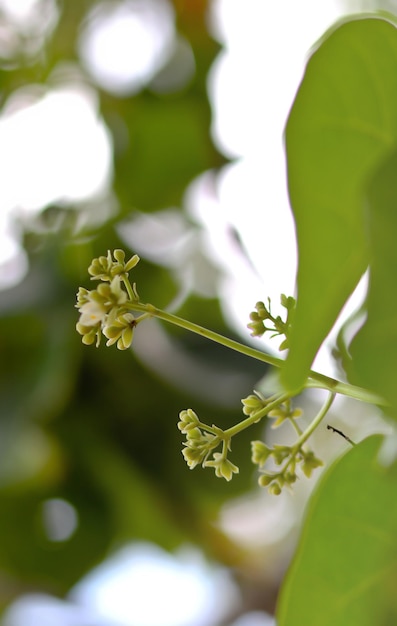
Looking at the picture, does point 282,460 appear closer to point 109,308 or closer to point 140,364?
point 109,308

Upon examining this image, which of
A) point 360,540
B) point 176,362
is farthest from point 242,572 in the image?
point 360,540

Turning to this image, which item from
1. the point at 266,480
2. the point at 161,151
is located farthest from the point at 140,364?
the point at 266,480

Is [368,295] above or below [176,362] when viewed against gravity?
above

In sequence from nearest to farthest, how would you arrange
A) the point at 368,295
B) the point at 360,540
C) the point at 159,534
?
the point at 368,295 → the point at 360,540 → the point at 159,534

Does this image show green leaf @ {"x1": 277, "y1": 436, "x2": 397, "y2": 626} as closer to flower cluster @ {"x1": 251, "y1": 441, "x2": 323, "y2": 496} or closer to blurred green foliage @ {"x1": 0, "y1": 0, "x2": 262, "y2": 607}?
flower cluster @ {"x1": 251, "y1": 441, "x2": 323, "y2": 496}

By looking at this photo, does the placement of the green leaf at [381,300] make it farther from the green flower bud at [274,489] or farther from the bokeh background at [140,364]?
the bokeh background at [140,364]

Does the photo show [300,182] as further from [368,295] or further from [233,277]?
[233,277]

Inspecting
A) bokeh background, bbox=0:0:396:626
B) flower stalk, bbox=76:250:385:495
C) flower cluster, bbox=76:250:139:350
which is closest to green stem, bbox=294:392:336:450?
flower stalk, bbox=76:250:385:495
